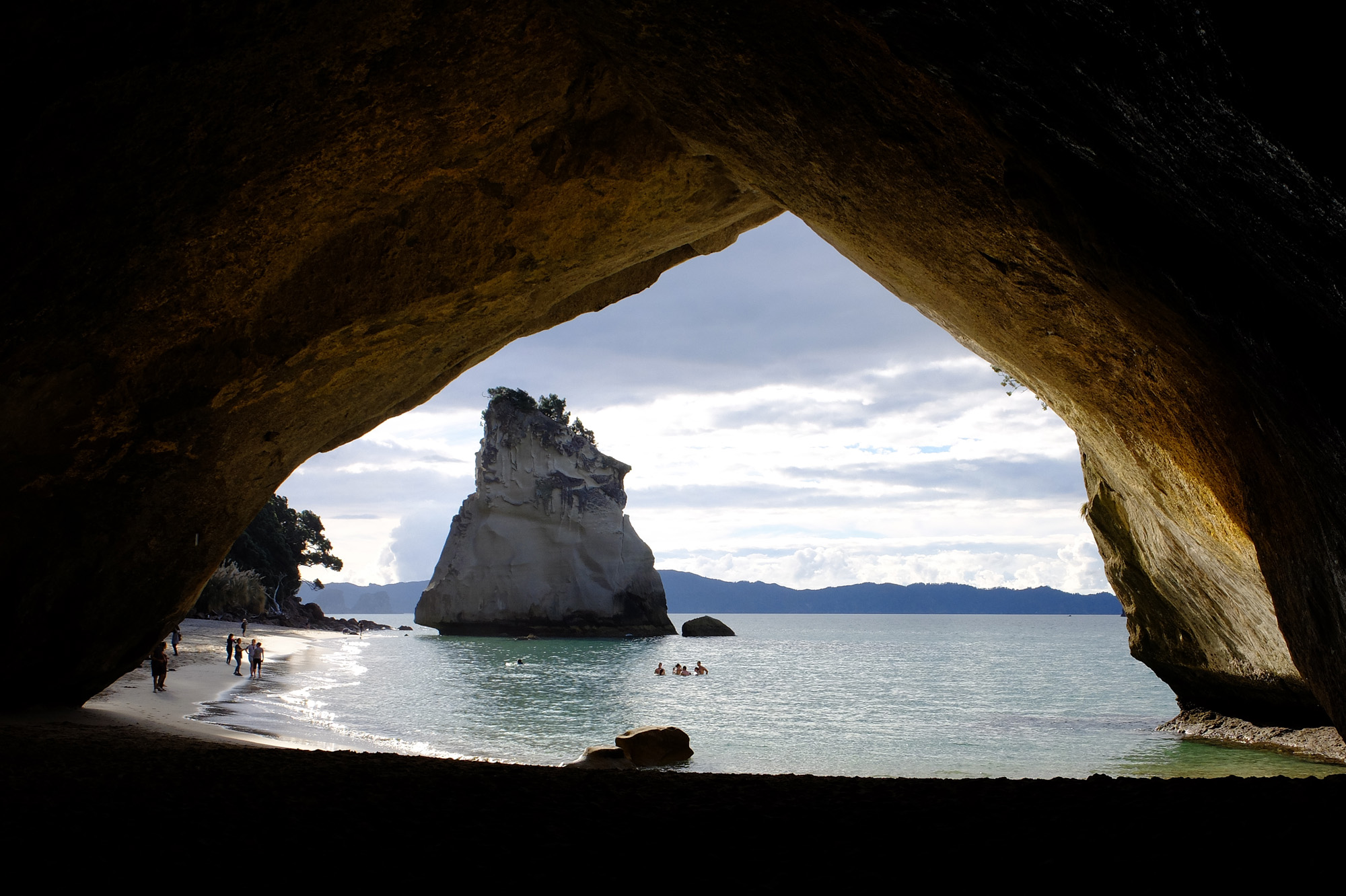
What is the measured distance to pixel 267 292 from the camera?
8.06 meters

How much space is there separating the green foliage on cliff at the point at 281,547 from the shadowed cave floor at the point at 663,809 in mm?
58543

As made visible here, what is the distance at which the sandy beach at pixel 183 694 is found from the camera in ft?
35.8

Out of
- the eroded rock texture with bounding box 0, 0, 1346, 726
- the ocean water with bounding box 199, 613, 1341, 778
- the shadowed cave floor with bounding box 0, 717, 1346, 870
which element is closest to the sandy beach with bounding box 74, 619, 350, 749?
the ocean water with bounding box 199, 613, 1341, 778

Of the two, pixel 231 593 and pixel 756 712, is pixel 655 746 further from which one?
pixel 231 593

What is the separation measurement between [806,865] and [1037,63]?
3.49 metres

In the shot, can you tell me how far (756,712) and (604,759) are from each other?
11.2 m

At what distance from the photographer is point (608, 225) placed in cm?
888

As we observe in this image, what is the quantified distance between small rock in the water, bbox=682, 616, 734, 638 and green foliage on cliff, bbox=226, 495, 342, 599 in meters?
34.4

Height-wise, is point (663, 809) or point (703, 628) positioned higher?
point (663, 809)

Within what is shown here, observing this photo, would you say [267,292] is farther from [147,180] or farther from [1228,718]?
[1228,718]

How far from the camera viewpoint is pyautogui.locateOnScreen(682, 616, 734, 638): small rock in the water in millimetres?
79750

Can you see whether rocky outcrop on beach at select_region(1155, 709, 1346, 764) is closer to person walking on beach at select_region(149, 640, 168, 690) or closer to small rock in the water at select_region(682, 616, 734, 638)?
person walking on beach at select_region(149, 640, 168, 690)

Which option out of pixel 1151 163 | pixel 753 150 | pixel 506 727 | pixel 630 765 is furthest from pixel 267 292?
pixel 506 727

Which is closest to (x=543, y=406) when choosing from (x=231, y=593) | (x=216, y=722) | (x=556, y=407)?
(x=556, y=407)
